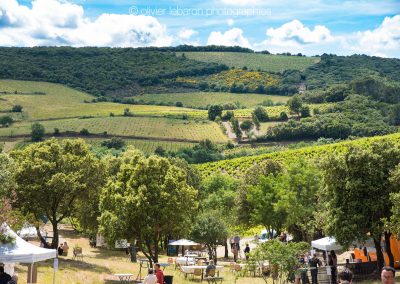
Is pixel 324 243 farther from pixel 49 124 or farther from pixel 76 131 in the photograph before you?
pixel 49 124

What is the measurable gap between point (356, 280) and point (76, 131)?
13108 cm

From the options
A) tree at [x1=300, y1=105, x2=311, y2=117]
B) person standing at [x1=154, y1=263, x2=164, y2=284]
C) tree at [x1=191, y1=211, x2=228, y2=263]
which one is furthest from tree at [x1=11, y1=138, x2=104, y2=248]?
tree at [x1=300, y1=105, x2=311, y2=117]

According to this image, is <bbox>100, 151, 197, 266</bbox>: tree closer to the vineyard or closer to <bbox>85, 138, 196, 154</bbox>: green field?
the vineyard

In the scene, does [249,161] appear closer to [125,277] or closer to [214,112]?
[125,277]

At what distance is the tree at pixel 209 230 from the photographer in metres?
47.3

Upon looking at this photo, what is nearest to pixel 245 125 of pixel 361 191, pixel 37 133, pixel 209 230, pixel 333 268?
pixel 37 133

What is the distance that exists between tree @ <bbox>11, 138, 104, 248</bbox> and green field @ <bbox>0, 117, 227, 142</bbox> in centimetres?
11471

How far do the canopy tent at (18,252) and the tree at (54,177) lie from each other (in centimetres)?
1106

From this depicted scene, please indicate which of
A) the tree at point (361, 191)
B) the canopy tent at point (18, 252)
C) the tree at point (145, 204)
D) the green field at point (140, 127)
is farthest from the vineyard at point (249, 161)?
the canopy tent at point (18, 252)

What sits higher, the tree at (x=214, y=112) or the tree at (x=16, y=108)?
the tree at (x=16, y=108)

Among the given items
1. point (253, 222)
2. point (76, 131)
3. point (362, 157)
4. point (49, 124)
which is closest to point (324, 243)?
point (362, 157)

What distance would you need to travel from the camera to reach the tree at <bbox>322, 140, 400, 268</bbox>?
29.9 m

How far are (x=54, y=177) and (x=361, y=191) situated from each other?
19.0 meters

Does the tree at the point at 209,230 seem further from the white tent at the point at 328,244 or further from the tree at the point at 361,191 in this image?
the tree at the point at 361,191
